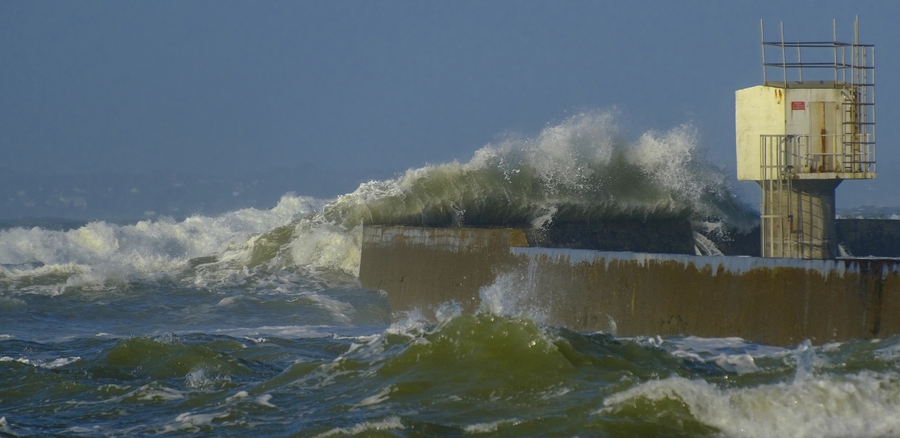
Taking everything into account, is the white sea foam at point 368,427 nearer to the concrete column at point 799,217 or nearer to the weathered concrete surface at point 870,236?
the concrete column at point 799,217

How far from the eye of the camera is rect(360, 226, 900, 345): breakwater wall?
6035 mm

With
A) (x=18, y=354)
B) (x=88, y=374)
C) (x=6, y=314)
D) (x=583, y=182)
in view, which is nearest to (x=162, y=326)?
(x=6, y=314)

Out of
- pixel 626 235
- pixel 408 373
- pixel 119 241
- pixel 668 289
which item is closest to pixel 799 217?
pixel 626 235

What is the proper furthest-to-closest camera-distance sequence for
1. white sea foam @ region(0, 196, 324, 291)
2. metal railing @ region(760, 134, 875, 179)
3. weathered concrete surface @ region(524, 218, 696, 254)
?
white sea foam @ region(0, 196, 324, 291), weathered concrete surface @ region(524, 218, 696, 254), metal railing @ region(760, 134, 875, 179)

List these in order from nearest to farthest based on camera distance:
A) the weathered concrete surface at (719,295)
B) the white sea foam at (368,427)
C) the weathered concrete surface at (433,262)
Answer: the white sea foam at (368,427)
the weathered concrete surface at (719,295)
the weathered concrete surface at (433,262)

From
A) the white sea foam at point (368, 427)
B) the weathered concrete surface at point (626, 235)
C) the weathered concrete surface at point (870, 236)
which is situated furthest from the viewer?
the weathered concrete surface at point (870, 236)

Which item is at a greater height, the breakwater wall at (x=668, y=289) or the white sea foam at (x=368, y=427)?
the breakwater wall at (x=668, y=289)

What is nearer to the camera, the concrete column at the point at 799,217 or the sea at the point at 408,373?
the sea at the point at 408,373

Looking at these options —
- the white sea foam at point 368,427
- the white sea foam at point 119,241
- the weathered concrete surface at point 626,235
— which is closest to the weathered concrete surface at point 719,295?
the white sea foam at point 368,427

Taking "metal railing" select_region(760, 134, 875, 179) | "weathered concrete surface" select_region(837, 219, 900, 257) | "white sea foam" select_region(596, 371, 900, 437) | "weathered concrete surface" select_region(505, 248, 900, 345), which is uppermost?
"metal railing" select_region(760, 134, 875, 179)

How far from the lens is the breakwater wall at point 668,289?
604 centimetres

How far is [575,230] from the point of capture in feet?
41.0

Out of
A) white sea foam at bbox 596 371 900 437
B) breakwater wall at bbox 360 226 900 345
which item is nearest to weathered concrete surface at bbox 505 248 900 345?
breakwater wall at bbox 360 226 900 345

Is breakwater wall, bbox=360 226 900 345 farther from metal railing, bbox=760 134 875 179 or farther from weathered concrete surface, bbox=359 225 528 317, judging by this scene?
metal railing, bbox=760 134 875 179
